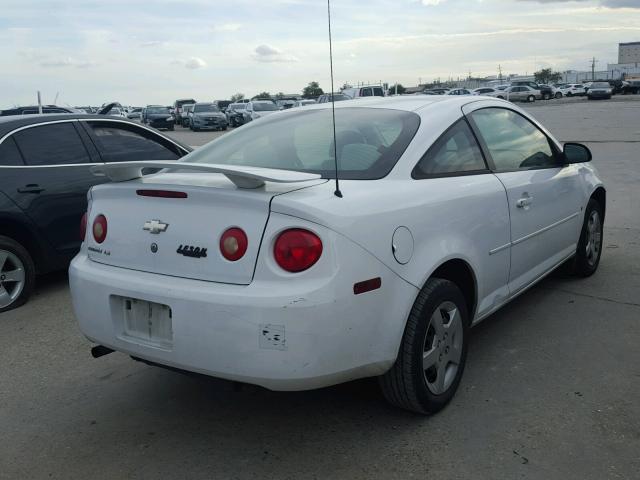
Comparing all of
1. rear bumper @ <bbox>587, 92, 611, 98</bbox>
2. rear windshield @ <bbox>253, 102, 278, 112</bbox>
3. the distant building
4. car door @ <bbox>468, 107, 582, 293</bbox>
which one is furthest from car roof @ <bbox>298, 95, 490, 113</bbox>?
the distant building

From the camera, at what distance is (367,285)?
272 cm

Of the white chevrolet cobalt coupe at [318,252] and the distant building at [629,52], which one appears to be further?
the distant building at [629,52]

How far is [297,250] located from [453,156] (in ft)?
4.47

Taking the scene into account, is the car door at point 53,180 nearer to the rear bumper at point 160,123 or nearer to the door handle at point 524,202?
the door handle at point 524,202

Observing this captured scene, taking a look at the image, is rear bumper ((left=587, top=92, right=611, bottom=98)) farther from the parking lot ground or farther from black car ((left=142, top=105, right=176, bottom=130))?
the parking lot ground

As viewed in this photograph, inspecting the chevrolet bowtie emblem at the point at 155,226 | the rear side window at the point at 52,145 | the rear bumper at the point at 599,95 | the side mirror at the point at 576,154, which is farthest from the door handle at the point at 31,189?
Answer: the rear bumper at the point at 599,95

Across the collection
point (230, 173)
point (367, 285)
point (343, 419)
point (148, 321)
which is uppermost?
point (230, 173)

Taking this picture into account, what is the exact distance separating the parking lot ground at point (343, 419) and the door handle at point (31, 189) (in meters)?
1.39

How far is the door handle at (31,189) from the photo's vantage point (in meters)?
5.38

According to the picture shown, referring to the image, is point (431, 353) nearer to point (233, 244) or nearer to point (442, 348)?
point (442, 348)

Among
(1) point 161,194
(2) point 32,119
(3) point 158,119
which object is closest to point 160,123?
(3) point 158,119

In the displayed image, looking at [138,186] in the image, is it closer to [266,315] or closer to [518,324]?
[266,315]

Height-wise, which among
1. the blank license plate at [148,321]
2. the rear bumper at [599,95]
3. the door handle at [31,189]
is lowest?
the rear bumper at [599,95]

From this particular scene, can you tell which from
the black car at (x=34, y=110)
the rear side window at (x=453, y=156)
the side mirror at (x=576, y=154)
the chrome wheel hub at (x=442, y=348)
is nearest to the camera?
the chrome wheel hub at (x=442, y=348)
